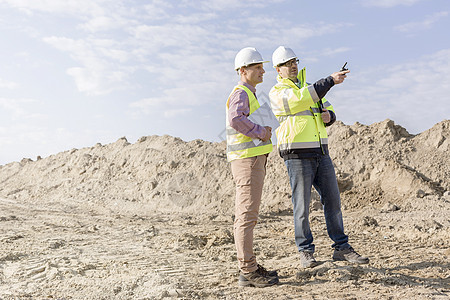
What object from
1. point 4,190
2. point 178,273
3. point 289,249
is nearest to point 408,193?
point 289,249

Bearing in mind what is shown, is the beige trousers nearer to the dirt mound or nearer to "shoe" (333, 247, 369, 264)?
"shoe" (333, 247, 369, 264)

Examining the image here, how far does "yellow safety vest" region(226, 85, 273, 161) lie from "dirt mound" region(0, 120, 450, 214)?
7.68 metres

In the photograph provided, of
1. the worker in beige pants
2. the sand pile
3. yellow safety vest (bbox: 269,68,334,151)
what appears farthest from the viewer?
the sand pile

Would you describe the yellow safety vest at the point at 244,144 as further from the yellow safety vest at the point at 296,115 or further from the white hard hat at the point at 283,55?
the white hard hat at the point at 283,55

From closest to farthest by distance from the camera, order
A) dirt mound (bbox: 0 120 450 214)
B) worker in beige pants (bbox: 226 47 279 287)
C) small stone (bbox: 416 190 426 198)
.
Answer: worker in beige pants (bbox: 226 47 279 287) → small stone (bbox: 416 190 426 198) → dirt mound (bbox: 0 120 450 214)

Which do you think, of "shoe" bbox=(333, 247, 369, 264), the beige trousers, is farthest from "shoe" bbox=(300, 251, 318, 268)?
the beige trousers

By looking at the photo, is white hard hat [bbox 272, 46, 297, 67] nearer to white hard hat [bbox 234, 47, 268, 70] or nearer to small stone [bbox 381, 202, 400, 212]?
Result: white hard hat [bbox 234, 47, 268, 70]

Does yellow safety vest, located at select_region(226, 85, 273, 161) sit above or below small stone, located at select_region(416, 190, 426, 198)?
above

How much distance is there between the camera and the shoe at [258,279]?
3988 millimetres

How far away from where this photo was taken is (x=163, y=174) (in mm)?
15078

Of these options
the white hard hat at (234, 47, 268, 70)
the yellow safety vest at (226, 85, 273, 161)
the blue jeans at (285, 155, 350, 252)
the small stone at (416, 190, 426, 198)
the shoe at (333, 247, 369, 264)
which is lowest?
the small stone at (416, 190, 426, 198)

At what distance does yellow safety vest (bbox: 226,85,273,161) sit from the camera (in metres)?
3.87

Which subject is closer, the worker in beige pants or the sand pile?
the worker in beige pants

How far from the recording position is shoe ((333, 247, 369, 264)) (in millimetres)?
4504
